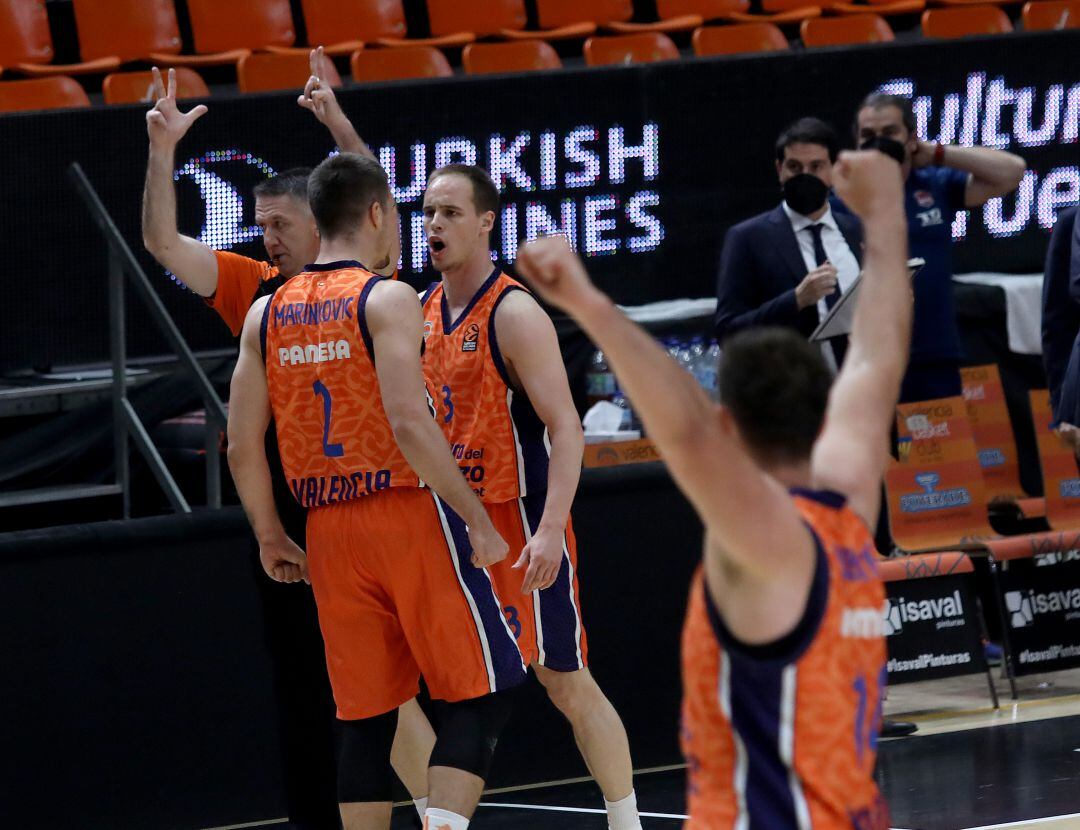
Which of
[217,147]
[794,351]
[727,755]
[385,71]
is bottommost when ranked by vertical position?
[727,755]

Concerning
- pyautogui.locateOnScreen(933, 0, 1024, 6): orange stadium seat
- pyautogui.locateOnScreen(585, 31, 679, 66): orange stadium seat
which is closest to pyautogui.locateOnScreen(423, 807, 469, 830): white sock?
pyautogui.locateOnScreen(585, 31, 679, 66): orange stadium seat

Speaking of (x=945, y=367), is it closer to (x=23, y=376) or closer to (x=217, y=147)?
(x=217, y=147)

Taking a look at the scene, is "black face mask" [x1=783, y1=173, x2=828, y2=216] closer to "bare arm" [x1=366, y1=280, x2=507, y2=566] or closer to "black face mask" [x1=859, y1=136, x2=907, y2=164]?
"black face mask" [x1=859, y1=136, x2=907, y2=164]

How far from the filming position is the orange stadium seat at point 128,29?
9.71 metres

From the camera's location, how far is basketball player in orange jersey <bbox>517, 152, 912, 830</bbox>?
220 cm

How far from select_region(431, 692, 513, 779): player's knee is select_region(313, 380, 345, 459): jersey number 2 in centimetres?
71

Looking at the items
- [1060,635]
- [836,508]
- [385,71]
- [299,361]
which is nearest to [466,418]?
[299,361]

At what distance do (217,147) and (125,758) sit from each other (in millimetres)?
2837

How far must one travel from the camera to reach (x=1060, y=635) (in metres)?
7.46

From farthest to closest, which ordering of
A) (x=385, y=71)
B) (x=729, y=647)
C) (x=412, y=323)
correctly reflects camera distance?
(x=385, y=71), (x=412, y=323), (x=729, y=647)

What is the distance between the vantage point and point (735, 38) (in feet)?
34.1

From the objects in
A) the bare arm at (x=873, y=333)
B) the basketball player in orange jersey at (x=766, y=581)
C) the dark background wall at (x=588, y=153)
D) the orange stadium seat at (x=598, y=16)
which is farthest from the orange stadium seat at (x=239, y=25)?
the basketball player in orange jersey at (x=766, y=581)

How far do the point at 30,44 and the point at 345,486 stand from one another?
6036 millimetres

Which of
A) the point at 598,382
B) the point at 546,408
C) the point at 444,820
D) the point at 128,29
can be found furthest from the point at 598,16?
the point at 444,820
